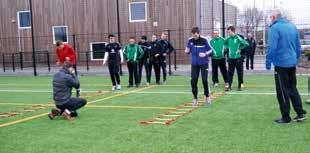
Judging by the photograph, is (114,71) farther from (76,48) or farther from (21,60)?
(76,48)

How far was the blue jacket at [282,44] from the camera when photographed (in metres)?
7.72

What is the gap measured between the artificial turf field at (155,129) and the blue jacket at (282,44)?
1106 millimetres

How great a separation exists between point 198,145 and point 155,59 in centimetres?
986

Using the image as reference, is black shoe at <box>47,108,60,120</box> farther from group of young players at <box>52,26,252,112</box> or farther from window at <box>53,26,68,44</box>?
window at <box>53,26,68,44</box>

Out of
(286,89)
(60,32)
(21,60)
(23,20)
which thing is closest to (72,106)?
(286,89)

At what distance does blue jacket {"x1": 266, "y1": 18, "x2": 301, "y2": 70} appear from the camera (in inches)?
304

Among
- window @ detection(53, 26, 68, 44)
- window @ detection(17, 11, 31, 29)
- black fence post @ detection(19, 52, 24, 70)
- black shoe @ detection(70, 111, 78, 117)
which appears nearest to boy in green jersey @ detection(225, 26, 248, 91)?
black shoe @ detection(70, 111, 78, 117)

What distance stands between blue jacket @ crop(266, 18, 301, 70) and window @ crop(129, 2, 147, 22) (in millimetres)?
19190

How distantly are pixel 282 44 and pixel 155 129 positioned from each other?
2626 mm

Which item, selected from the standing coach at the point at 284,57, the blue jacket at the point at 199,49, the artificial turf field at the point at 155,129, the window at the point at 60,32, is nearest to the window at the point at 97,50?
the window at the point at 60,32

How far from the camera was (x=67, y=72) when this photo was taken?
9.21 metres

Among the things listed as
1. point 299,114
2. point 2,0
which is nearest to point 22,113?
point 299,114

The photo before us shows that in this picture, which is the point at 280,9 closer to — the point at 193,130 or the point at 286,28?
the point at 286,28

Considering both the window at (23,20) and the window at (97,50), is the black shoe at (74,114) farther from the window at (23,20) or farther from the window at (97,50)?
the window at (23,20)
